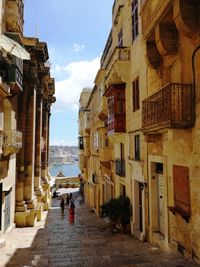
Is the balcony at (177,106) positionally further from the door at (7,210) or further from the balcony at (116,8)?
the balcony at (116,8)

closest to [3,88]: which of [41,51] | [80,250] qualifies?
[80,250]

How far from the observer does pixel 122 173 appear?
15.5 metres

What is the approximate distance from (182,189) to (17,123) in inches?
461

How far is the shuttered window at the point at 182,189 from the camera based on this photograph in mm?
7863

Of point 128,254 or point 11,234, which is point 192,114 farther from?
point 11,234

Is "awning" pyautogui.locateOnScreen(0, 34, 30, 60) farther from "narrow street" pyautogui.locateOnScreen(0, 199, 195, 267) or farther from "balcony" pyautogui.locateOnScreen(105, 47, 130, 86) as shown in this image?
"narrow street" pyautogui.locateOnScreen(0, 199, 195, 267)

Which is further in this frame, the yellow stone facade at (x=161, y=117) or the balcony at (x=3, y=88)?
the balcony at (x=3, y=88)

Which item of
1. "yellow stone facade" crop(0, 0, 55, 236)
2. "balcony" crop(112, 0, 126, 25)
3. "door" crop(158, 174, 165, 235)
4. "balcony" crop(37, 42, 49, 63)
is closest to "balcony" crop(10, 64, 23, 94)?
"yellow stone facade" crop(0, 0, 55, 236)

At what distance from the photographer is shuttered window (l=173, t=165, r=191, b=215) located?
7863mm

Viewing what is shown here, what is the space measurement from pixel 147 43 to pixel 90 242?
8248 mm

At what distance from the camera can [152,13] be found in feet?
27.8

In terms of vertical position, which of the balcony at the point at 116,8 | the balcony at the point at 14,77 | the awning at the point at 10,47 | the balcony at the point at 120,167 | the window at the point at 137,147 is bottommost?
Result: the balcony at the point at 120,167

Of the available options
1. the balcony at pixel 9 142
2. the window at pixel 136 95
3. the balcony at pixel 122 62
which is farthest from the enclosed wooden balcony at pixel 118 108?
the balcony at pixel 9 142

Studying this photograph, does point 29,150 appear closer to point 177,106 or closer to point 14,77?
point 14,77
